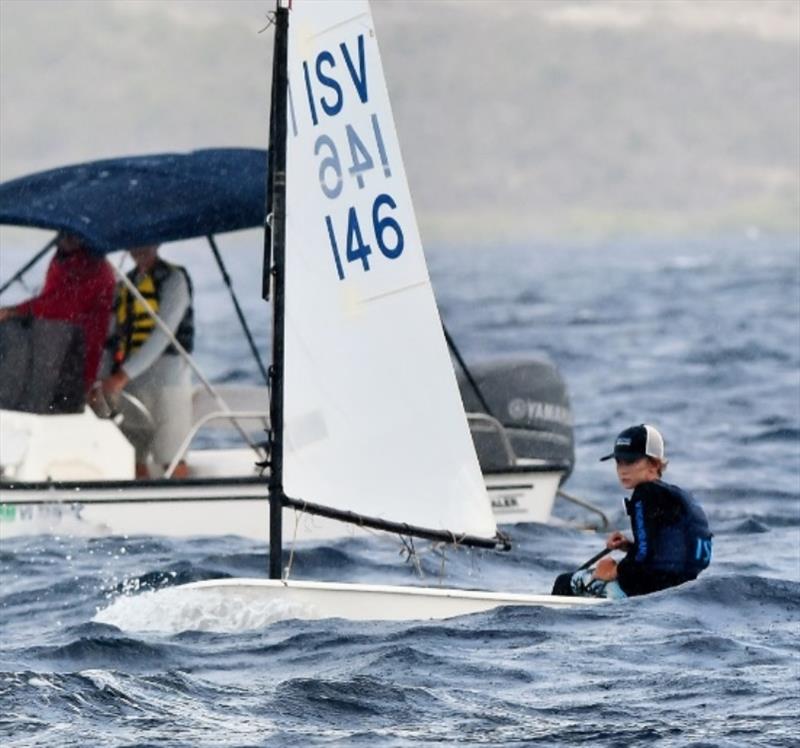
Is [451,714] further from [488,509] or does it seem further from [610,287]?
[610,287]

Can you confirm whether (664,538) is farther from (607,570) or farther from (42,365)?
(42,365)

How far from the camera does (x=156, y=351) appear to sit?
15016 mm

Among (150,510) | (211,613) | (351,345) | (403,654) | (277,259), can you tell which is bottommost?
(403,654)

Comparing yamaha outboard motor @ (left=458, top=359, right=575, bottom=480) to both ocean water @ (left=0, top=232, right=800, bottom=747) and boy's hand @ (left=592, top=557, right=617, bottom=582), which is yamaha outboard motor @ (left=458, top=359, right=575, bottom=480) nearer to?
ocean water @ (left=0, top=232, right=800, bottom=747)

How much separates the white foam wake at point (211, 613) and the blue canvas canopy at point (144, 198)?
14.1 ft

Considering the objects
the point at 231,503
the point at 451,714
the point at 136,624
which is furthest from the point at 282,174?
the point at 231,503

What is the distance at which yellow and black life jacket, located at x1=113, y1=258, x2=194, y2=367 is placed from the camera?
49.5ft

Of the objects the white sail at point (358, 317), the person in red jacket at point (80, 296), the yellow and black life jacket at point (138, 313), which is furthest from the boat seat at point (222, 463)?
the white sail at point (358, 317)

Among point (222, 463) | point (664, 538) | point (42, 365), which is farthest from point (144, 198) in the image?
point (664, 538)

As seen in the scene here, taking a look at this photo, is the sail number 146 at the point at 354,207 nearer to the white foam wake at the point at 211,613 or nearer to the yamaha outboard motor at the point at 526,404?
the white foam wake at the point at 211,613

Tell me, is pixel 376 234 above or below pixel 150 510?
above

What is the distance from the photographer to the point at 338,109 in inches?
427

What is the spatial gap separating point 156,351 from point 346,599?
15.3ft

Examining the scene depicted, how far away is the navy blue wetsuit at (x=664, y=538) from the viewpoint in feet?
34.6
